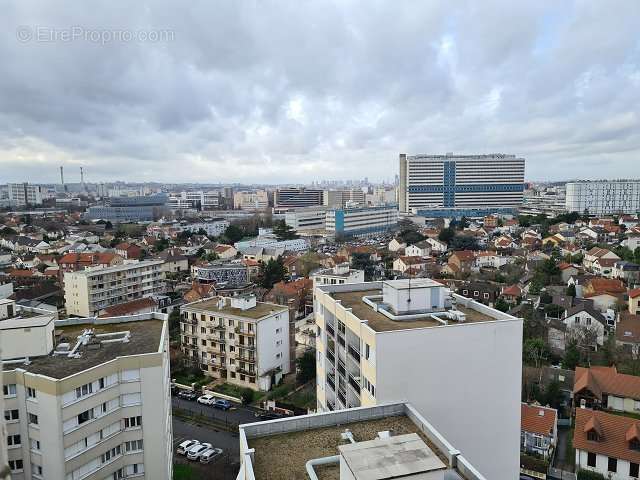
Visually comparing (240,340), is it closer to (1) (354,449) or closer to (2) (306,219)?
(1) (354,449)

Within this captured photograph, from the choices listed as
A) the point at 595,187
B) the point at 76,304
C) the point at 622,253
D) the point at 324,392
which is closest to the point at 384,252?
the point at 622,253

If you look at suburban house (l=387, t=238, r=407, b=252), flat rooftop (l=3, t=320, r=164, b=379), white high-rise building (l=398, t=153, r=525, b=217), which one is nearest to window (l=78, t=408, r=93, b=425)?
flat rooftop (l=3, t=320, r=164, b=379)

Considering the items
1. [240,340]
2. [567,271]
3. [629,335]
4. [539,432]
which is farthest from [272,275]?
[539,432]

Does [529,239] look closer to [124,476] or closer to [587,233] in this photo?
[587,233]

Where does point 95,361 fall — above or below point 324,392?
above

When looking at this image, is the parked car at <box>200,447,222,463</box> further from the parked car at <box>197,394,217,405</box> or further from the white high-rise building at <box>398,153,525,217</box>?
the white high-rise building at <box>398,153,525,217</box>

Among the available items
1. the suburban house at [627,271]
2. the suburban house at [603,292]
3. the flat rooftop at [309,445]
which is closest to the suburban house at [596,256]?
the suburban house at [627,271]

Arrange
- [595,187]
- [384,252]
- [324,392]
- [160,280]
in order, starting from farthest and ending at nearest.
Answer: [595,187] < [384,252] < [160,280] < [324,392]
